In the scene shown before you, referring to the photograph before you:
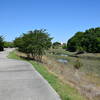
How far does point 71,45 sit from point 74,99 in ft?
379

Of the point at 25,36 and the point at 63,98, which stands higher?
the point at 25,36

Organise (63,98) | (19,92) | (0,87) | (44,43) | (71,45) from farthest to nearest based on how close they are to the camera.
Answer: (71,45)
(44,43)
(0,87)
(19,92)
(63,98)

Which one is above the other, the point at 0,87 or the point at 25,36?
the point at 25,36

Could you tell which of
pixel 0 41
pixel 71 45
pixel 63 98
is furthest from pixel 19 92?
pixel 71 45

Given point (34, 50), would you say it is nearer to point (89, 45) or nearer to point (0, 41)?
point (0, 41)

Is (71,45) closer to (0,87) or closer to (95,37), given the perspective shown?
(95,37)

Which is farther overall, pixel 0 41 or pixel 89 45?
pixel 89 45

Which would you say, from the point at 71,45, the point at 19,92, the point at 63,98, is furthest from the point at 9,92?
the point at 71,45

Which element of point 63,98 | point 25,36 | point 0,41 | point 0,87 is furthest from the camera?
point 0,41

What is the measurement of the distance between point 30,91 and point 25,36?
105 feet

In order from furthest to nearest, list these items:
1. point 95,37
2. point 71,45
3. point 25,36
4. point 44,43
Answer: point 71,45 < point 95,37 < point 25,36 < point 44,43

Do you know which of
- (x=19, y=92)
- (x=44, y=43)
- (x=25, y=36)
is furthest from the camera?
(x=25, y=36)

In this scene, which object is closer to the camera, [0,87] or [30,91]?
[30,91]

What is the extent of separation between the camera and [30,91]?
927 cm
